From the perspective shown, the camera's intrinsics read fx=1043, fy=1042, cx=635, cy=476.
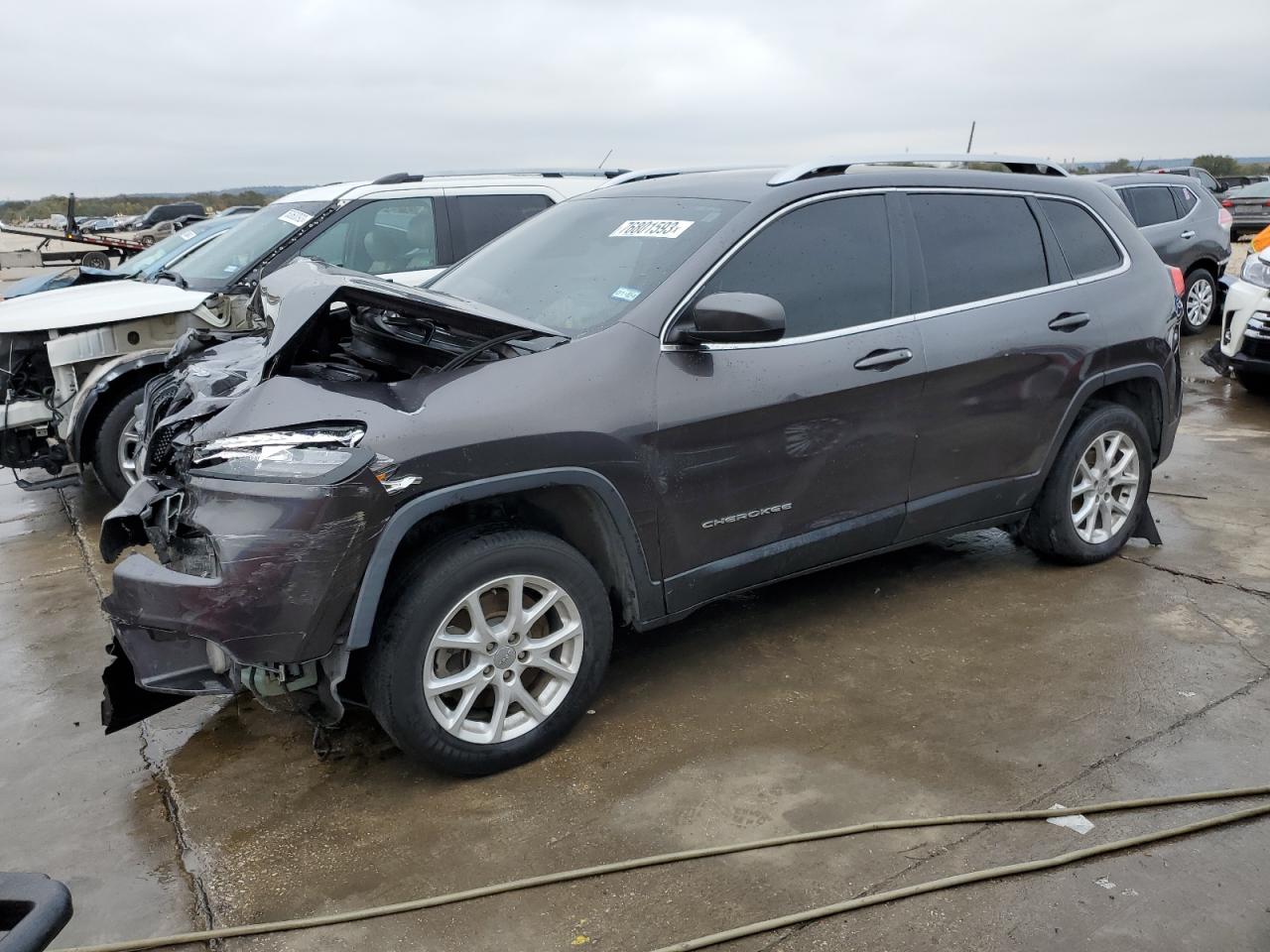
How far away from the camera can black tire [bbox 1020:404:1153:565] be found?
4.71 m

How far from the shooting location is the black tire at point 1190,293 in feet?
39.6

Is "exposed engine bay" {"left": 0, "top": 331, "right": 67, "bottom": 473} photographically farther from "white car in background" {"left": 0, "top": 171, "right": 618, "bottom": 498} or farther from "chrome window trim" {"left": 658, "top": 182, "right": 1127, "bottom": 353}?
"chrome window trim" {"left": 658, "top": 182, "right": 1127, "bottom": 353}

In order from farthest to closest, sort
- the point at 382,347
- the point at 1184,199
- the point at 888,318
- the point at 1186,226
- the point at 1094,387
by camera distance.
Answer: the point at 1184,199 → the point at 1186,226 → the point at 1094,387 → the point at 888,318 → the point at 382,347

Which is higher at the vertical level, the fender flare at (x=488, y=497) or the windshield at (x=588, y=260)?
the windshield at (x=588, y=260)

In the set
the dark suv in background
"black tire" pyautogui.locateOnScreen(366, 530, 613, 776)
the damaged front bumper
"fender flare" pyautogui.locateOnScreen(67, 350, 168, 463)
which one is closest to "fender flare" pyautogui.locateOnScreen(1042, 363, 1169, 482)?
"black tire" pyautogui.locateOnScreen(366, 530, 613, 776)

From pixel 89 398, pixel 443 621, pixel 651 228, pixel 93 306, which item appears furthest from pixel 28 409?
pixel 443 621

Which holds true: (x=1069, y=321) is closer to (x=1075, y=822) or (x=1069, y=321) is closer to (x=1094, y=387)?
(x=1094, y=387)

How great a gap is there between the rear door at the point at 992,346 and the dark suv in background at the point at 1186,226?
7749 millimetres

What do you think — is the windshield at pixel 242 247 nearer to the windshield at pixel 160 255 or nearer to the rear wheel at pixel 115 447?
the windshield at pixel 160 255

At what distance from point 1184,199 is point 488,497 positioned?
11571 mm

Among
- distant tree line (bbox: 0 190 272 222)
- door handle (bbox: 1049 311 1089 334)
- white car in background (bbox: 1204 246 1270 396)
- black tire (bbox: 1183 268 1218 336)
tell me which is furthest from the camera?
distant tree line (bbox: 0 190 272 222)

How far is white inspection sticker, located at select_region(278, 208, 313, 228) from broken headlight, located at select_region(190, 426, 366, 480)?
4713mm

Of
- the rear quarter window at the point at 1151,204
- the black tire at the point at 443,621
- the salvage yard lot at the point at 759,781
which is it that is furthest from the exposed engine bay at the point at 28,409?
the rear quarter window at the point at 1151,204

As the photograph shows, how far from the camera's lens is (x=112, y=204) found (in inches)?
3071
